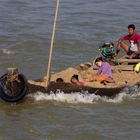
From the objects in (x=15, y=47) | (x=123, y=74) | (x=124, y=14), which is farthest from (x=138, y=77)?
(x=124, y=14)

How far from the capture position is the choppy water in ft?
41.9

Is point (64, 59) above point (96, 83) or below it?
below

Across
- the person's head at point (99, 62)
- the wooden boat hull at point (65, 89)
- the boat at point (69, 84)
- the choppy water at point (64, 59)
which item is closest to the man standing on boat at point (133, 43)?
the boat at point (69, 84)

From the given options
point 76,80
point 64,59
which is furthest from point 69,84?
point 64,59

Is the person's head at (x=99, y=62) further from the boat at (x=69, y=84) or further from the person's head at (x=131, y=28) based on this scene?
the person's head at (x=131, y=28)

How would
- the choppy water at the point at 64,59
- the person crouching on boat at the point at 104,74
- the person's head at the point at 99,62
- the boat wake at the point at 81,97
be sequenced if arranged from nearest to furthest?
the choppy water at the point at 64,59 → the boat wake at the point at 81,97 → the person crouching on boat at the point at 104,74 → the person's head at the point at 99,62

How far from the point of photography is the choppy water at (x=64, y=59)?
1278 cm

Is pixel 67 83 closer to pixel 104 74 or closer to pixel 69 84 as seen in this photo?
pixel 69 84

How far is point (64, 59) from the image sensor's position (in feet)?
59.8

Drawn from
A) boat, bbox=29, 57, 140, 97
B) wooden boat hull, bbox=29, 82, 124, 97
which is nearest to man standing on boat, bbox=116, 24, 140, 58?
boat, bbox=29, 57, 140, 97

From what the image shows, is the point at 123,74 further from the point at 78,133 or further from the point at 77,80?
the point at 78,133

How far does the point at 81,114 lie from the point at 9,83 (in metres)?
1.94

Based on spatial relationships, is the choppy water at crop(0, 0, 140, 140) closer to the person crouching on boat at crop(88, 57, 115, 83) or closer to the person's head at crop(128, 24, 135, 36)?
the person crouching on boat at crop(88, 57, 115, 83)

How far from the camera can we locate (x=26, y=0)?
26797 millimetres
